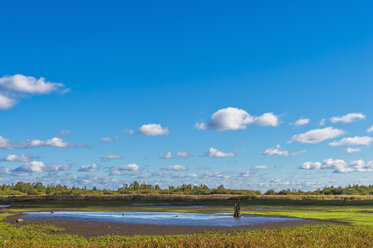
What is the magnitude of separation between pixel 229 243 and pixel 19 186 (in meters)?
175

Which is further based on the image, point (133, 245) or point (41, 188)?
point (41, 188)

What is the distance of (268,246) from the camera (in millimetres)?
16375

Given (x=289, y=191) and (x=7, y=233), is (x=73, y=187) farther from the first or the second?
(x=7, y=233)

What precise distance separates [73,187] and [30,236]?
457 feet

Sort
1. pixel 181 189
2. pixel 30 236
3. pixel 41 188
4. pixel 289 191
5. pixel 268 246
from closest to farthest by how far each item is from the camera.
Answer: pixel 268 246 → pixel 30 236 → pixel 289 191 → pixel 181 189 → pixel 41 188

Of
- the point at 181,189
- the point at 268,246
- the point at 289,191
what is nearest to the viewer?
the point at 268,246

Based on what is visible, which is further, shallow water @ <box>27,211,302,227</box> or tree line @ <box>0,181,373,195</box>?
tree line @ <box>0,181,373,195</box>

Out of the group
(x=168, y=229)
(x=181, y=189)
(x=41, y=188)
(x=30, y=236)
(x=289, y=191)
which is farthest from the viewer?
(x=41, y=188)

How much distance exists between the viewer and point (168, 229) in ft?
109

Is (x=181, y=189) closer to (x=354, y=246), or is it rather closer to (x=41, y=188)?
(x=41, y=188)

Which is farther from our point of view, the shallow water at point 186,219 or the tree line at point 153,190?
the tree line at point 153,190

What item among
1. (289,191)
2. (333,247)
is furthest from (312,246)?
(289,191)

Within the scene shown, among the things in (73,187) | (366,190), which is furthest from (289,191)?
(73,187)

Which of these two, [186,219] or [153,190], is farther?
[153,190]
